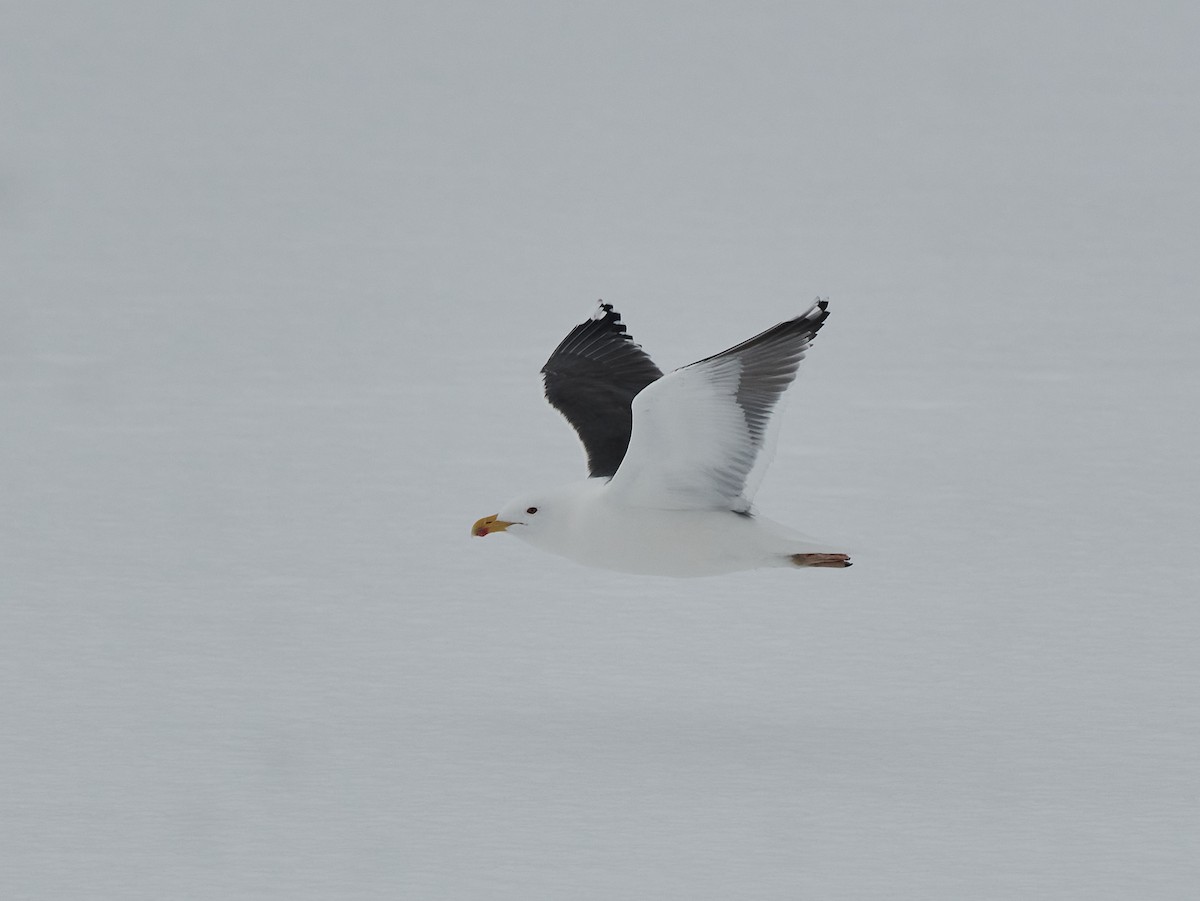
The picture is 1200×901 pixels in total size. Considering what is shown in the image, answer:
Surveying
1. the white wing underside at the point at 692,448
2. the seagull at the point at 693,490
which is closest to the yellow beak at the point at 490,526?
the seagull at the point at 693,490

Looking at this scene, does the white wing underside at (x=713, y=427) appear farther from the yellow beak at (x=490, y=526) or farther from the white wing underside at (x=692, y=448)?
the yellow beak at (x=490, y=526)

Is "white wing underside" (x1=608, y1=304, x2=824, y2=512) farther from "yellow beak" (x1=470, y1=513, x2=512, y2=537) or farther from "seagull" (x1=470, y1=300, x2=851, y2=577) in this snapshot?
"yellow beak" (x1=470, y1=513, x2=512, y2=537)

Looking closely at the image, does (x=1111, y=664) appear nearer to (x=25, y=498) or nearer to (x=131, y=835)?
(x=131, y=835)

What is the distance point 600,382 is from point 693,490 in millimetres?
1137

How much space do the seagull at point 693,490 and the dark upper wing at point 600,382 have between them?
38cm

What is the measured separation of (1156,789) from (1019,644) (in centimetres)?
114

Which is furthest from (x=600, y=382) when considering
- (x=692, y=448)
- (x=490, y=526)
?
(x=692, y=448)

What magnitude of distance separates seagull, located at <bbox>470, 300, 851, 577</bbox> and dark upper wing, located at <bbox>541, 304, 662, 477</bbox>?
0.38 m

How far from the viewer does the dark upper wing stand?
5715 millimetres

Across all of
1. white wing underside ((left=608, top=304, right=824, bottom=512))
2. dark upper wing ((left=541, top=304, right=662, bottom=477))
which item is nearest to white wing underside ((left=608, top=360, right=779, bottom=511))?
white wing underside ((left=608, top=304, right=824, bottom=512))

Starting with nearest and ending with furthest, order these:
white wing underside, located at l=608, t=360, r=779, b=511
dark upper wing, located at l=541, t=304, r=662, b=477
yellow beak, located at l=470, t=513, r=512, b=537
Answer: white wing underside, located at l=608, t=360, r=779, b=511, yellow beak, located at l=470, t=513, r=512, b=537, dark upper wing, located at l=541, t=304, r=662, b=477

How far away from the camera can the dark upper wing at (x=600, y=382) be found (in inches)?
225

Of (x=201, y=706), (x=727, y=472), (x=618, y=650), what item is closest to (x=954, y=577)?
(x=618, y=650)

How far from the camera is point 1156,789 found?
177 inches
